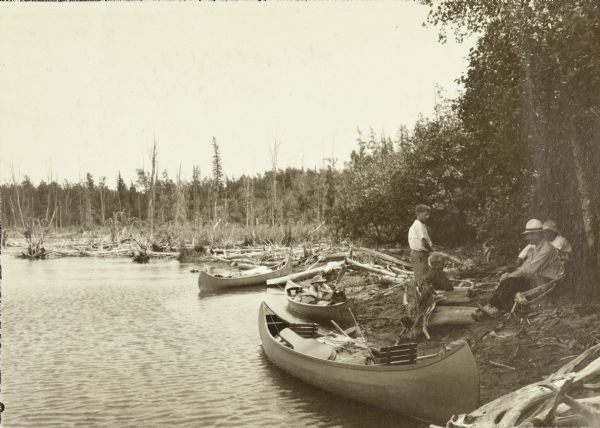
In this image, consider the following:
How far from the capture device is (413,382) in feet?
29.8

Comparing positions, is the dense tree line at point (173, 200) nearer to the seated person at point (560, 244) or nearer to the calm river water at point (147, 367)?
the calm river water at point (147, 367)

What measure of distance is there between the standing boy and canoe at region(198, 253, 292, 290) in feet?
53.5

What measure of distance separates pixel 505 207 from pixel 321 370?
9188mm

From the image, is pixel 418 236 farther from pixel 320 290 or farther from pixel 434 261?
pixel 320 290

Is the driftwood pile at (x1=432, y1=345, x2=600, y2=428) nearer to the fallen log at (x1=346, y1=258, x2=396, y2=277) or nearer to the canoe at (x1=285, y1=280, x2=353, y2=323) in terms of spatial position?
the canoe at (x1=285, y1=280, x2=353, y2=323)

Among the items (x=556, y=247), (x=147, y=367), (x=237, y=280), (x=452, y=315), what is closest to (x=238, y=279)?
(x=237, y=280)

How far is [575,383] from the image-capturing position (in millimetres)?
7141

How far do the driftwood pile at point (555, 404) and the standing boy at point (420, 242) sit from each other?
4858 mm

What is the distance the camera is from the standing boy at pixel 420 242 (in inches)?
476

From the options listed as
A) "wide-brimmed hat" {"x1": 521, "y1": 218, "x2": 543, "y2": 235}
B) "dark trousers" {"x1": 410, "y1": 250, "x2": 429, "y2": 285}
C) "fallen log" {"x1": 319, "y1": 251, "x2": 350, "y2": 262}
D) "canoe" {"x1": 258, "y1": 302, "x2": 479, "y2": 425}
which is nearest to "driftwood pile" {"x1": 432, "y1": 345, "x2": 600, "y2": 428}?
"canoe" {"x1": 258, "y1": 302, "x2": 479, "y2": 425}

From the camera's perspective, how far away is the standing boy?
1209 centimetres

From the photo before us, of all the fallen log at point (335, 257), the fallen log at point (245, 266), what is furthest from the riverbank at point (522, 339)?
the fallen log at point (245, 266)

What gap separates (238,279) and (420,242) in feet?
58.3

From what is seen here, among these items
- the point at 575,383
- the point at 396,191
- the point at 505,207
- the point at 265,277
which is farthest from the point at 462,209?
the point at 575,383
